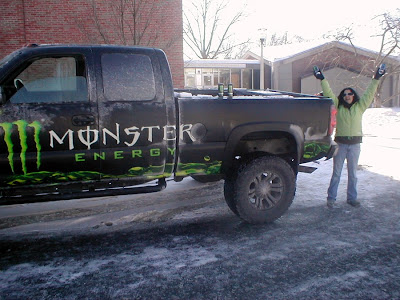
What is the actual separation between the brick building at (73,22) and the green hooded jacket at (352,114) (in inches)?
380

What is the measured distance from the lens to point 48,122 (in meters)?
3.46

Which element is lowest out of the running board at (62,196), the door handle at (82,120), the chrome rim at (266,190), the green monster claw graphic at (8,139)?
the chrome rim at (266,190)

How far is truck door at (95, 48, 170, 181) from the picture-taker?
369 centimetres

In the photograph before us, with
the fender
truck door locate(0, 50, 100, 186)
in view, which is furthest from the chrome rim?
truck door locate(0, 50, 100, 186)

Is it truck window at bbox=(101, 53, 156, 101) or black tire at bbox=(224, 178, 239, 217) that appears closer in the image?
truck window at bbox=(101, 53, 156, 101)

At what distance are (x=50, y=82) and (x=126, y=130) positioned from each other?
910mm

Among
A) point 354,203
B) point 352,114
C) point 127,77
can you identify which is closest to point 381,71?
point 352,114

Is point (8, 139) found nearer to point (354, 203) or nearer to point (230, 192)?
point (230, 192)

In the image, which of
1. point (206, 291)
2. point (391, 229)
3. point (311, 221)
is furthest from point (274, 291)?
point (391, 229)

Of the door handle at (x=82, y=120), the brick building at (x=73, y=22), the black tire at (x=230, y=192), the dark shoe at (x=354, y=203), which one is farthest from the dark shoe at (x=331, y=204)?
the brick building at (x=73, y=22)

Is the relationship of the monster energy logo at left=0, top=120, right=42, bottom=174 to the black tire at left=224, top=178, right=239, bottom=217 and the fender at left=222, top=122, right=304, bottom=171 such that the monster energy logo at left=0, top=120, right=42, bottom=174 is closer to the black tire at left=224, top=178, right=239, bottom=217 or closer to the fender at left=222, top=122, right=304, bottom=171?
the fender at left=222, top=122, right=304, bottom=171

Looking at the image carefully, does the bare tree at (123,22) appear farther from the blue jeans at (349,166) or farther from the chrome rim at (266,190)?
the chrome rim at (266,190)

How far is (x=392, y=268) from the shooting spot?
3172 millimetres

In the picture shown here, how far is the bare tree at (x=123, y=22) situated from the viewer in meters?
13.0
